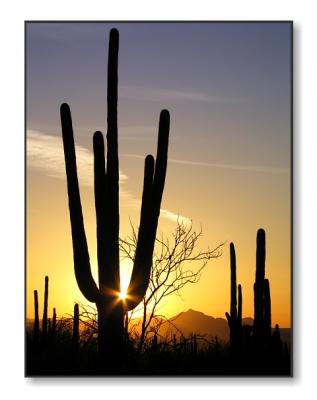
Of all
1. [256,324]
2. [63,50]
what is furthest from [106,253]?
[63,50]

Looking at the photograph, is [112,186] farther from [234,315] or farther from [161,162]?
[234,315]

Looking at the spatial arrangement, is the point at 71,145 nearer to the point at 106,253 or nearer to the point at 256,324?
the point at 106,253

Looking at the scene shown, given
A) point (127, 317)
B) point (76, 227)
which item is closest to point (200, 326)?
point (127, 317)

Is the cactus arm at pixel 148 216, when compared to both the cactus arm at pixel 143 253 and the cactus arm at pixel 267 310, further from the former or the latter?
the cactus arm at pixel 267 310

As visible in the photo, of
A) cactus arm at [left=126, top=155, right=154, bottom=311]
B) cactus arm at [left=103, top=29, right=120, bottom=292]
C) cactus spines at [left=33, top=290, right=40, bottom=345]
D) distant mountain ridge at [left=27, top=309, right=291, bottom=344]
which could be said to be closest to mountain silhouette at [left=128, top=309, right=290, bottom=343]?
distant mountain ridge at [left=27, top=309, right=291, bottom=344]

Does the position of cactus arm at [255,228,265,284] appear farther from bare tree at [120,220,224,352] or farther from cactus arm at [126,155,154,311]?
cactus arm at [126,155,154,311]

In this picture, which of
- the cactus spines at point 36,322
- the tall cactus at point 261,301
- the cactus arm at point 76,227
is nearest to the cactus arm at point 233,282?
the tall cactus at point 261,301
